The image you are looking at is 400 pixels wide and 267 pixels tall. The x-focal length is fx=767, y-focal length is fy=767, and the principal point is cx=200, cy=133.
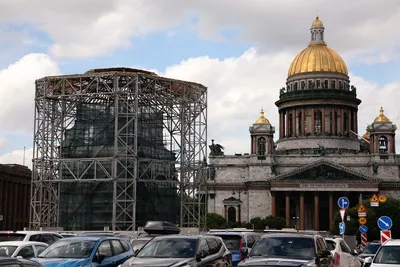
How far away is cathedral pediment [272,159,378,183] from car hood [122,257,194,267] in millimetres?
94482

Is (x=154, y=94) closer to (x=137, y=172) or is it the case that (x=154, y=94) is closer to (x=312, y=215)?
(x=137, y=172)

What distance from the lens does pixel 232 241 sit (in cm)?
2773

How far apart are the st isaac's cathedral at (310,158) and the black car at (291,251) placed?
9137 cm

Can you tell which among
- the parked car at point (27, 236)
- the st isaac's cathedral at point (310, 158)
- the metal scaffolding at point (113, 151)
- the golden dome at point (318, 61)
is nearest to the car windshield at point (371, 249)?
the parked car at point (27, 236)

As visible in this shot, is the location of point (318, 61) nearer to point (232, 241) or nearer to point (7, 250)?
point (232, 241)

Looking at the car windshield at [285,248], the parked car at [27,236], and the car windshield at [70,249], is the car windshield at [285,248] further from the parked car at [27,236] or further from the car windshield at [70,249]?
the parked car at [27,236]

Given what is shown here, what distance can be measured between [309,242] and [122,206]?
46181 mm

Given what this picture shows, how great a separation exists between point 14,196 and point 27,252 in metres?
63.6

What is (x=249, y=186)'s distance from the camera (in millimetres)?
117562

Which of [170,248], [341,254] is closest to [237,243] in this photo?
[341,254]

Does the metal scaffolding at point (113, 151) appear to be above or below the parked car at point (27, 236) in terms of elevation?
above

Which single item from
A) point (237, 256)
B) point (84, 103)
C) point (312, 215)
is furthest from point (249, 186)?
point (237, 256)

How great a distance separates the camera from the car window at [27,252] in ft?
75.6

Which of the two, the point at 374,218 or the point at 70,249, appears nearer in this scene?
the point at 70,249
